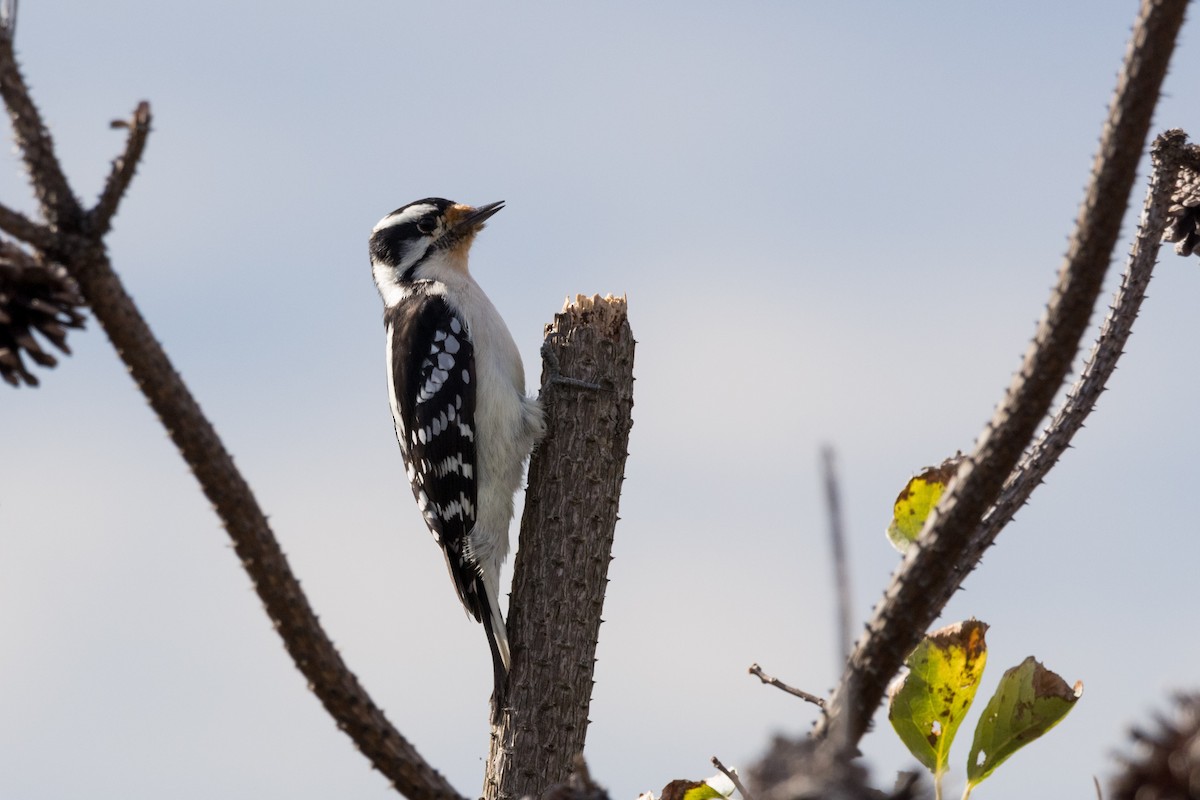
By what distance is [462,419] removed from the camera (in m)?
6.26

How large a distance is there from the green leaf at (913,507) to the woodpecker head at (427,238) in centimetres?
455

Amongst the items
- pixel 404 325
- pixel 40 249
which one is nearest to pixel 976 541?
pixel 40 249

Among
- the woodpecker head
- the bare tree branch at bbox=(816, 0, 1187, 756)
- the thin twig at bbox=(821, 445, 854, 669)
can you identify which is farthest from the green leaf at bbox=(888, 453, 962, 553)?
the woodpecker head

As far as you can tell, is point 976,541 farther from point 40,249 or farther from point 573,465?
point 40,249

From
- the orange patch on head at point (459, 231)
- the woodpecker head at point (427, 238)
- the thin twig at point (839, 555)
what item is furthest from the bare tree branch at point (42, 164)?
the orange patch on head at point (459, 231)

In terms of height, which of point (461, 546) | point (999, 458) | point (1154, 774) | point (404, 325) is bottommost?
point (1154, 774)

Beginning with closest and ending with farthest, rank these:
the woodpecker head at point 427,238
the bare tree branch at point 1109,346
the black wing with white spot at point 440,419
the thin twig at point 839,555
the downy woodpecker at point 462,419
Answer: the thin twig at point 839,555
the bare tree branch at point 1109,346
the downy woodpecker at point 462,419
the black wing with white spot at point 440,419
the woodpecker head at point 427,238

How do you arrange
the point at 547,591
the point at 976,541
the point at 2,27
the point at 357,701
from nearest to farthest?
the point at 2,27
the point at 357,701
the point at 976,541
the point at 547,591

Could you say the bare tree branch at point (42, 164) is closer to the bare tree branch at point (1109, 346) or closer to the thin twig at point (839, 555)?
the thin twig at point (839, 555)

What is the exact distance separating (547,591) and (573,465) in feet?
1.61

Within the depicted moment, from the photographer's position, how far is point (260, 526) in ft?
7.18

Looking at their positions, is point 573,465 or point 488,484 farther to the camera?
point 488,484

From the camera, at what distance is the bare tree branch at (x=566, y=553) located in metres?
4.34

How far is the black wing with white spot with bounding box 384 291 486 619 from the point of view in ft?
20.1
